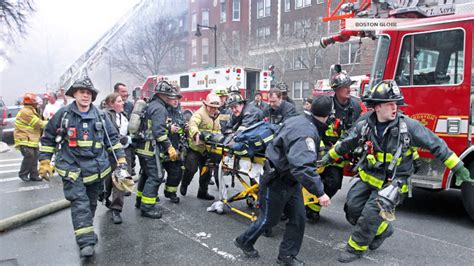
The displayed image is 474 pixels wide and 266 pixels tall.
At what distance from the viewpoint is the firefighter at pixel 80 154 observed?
3.81 m

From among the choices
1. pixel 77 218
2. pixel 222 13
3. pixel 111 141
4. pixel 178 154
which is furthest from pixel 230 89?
pixel 222 13

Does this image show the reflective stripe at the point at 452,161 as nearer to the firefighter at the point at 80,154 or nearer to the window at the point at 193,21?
the firefighter at the point at 80,154

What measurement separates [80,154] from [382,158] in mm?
2960

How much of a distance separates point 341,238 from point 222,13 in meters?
32.9

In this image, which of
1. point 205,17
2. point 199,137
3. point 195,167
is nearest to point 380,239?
point 199,137

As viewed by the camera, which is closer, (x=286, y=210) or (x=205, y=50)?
(x=286, y=210)

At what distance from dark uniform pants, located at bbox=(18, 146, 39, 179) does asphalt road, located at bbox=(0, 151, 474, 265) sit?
5.65ft

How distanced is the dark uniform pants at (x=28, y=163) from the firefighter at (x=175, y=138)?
3427 mm

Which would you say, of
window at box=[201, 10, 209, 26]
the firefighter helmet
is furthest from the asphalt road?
window at box=[201, 10, 209, 26]

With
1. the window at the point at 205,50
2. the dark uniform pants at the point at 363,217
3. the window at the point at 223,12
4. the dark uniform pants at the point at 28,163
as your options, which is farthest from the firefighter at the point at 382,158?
the window at the point at 205,50

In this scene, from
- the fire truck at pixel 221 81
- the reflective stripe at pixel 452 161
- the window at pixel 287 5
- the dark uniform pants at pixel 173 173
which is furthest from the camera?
the window at pixel 287 5

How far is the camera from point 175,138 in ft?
18.2

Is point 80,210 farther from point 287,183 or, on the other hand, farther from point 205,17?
point 205,17

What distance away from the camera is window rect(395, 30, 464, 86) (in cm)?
459
